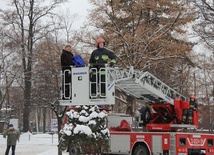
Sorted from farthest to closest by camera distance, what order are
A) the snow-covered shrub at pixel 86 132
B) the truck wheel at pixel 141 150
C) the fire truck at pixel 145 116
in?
the truck wheel at pixel 141 150 < the fire truck at pixel 145 116 < the snow-covered shrub at pixel 86 132

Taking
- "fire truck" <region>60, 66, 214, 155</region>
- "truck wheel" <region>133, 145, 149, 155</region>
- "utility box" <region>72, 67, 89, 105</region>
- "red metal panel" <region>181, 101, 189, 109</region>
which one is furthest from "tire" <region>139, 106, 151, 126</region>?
"utility box" <region>72, 67, 89, 105</region>

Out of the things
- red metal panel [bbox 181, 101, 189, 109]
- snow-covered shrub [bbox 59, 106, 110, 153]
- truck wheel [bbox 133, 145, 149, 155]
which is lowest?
truck wheel [bbox 133, 145, 149, 155]

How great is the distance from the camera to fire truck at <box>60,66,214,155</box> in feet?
41.6

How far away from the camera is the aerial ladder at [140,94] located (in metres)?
12.6

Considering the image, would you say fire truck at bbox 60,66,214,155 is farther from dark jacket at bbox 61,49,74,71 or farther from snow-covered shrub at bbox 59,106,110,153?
snow-covered shrub at bbox 59,106,110,153

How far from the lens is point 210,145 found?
48.5 ft

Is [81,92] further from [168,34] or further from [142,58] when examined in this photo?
[168,34]

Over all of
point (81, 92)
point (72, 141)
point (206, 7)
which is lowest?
point (72, 141)

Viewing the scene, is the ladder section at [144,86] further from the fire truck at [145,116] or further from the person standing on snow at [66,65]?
the person standing on snow at [66,65]

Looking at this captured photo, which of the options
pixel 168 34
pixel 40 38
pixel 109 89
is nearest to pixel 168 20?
pixel 168 34

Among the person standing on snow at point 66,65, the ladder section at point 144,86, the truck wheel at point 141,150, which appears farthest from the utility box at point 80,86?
the truck wheel at point 141,150

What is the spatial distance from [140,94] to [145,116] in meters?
1.16

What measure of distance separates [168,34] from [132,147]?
9.13 meters

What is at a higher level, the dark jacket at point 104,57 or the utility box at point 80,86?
the dark jacket at point 104,57
